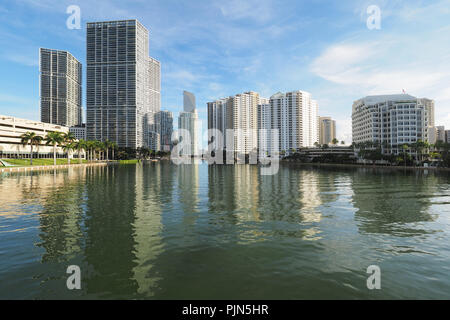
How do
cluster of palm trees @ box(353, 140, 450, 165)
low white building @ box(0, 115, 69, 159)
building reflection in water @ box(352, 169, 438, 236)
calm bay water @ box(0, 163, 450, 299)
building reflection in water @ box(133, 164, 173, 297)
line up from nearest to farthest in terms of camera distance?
calm bay water @ box(0, 163, 450, 299) < building reflection in water @ box(133, 164, 173, 297) < building reflection in water @ box(352, 169, 438, 236) < low white building @ box(0, 115, 69, 159) < cluster of palm trees @ box(353, 140, 450, 165)

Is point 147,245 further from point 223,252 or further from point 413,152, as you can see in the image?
point 413,152

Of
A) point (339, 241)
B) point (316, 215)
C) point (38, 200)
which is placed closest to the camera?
point (339, 241)

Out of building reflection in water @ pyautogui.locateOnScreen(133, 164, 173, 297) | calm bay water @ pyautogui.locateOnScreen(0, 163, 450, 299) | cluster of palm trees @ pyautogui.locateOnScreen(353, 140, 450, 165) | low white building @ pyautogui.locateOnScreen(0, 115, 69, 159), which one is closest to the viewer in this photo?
calm bay water @ pyautogui.locateOnScreen(0, 163, 450, 299)

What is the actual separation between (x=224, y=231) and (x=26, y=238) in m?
15.4

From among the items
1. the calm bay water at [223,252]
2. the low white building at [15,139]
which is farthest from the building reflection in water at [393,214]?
the low white building at [15,139]

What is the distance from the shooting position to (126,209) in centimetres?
2980

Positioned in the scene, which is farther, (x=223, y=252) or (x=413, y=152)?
(x=413, y=152)

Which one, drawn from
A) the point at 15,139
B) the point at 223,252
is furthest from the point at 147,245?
the point at 15,139

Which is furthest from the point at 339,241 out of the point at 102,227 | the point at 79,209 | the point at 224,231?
the point at 79,209

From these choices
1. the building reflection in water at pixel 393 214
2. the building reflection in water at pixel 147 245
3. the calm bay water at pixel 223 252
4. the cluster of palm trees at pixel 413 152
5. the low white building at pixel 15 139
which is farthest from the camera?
the cluster of palm trees at pixel 413 152

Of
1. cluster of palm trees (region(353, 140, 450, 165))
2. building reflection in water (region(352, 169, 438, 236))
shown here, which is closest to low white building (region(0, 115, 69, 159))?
building reflection in water (region(352, 169, 438, 236))

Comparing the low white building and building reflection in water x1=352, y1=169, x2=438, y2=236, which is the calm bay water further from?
the low white building

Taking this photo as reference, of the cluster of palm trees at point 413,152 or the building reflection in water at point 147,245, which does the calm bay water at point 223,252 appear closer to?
the building reflection in water at point 147,245
